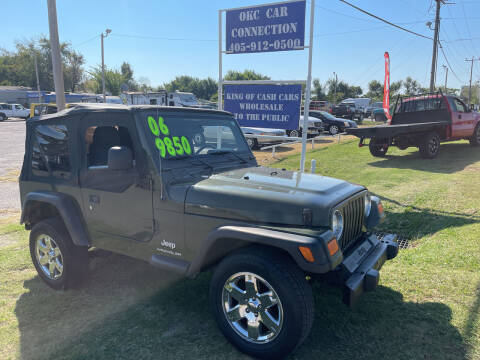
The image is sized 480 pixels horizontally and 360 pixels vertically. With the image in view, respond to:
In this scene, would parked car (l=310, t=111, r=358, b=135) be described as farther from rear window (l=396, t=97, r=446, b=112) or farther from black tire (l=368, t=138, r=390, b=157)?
black tire (l=368, t=138, r=390, b=157)

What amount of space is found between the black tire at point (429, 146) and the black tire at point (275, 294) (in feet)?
29.7

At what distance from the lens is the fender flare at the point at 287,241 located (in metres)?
2.27

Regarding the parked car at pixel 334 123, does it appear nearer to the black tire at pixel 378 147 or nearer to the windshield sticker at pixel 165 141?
the black tire at pixel 378 147

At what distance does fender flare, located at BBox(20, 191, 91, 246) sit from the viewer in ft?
11.2

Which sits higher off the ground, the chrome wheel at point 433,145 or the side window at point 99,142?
the side window at point 99,142

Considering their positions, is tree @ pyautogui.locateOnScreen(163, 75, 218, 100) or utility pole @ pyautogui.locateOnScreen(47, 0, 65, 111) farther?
tree @ pyautogui.locateOnScreen(163, 75, 218, 100)

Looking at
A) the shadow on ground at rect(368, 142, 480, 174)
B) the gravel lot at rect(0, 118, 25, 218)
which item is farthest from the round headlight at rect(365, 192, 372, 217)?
the gravel lot at rect(0, 118, 25, 218)

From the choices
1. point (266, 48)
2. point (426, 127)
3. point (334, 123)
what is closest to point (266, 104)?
point (266, 48)

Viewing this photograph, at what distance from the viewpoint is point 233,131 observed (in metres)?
3.97

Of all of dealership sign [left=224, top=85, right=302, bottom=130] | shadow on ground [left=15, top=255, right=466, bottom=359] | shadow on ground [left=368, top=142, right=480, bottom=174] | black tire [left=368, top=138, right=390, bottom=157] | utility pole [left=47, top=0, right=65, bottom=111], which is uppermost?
utility pole [left=47, top=0, right=65, bottom=111]

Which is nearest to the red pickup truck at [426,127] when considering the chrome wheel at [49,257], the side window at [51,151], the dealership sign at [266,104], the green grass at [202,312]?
the dealership sign at [266,104]

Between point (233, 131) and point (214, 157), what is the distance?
0.60m

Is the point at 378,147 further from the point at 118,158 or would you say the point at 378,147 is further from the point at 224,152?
the point at 118,158

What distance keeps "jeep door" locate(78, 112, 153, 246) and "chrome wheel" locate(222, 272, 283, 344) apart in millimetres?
915
